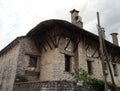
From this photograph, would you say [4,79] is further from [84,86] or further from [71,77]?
[84,86]

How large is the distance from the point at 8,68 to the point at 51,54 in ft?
14.4

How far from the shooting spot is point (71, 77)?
1254cm

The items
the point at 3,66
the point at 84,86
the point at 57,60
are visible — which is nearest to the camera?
the point at 84,86

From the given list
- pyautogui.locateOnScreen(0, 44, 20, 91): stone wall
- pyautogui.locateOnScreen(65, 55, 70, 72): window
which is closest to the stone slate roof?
pyautogui.locateOnScreen(0, 44, 20, 91): stone wall

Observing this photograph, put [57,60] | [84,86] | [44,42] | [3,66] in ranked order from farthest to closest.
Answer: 1. [3,66]
2. [44,42]
3. [57,60]
4. [84,86]

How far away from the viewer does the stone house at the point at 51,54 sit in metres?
12.4

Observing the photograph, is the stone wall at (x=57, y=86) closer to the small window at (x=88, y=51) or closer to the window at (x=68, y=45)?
the window at (x=68, y=45)

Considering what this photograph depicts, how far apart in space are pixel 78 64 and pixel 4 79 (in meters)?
6.63

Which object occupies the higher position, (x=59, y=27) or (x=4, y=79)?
(x=59, y=27)

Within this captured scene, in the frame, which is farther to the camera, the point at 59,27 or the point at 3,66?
the point at 3,66

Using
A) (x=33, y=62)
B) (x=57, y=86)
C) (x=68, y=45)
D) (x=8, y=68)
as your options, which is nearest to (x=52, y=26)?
(x=68, y=45)

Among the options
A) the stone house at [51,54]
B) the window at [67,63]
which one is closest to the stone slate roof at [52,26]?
the stone house at [51,54]

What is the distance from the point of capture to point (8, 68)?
1462cm

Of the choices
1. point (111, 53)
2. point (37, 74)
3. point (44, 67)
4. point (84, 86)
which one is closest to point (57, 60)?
point (44, 67)
